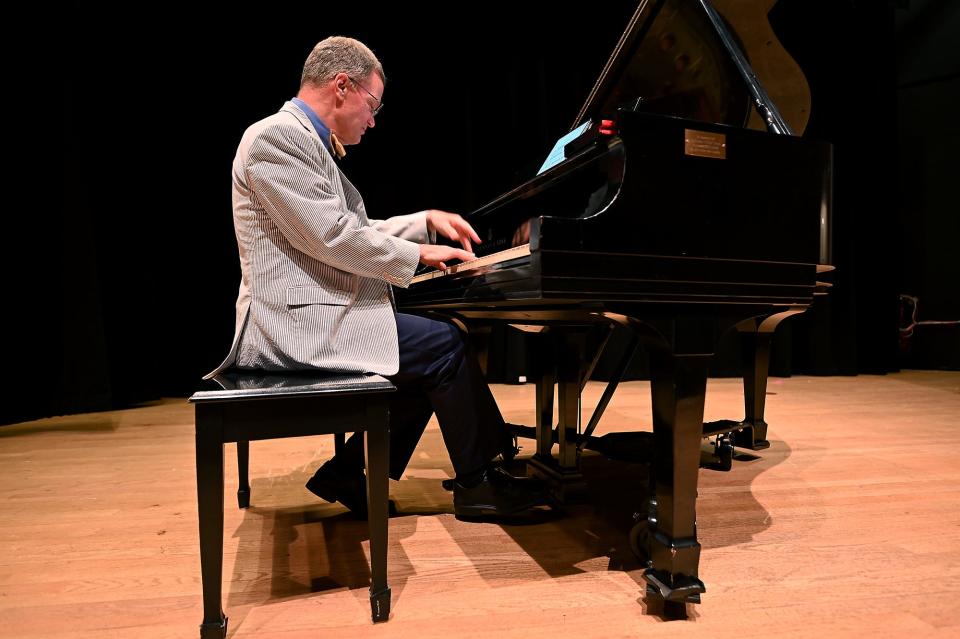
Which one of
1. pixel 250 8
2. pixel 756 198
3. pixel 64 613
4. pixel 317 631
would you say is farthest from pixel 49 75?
pixel 756 198

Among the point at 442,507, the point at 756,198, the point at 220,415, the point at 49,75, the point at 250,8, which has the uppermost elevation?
the point at 250,8

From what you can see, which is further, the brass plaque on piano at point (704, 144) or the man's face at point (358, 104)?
the man's face at point (358, 104)

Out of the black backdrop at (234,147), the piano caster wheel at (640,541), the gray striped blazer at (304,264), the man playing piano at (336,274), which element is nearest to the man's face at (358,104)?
the man playing piano at (336,274)

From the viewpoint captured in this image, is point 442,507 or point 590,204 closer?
point 590,204

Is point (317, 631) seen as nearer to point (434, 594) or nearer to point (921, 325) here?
point (434, 594)

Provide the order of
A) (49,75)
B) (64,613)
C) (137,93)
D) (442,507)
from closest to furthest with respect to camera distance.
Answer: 1. (64,613)
2. (442,507)
3. (49,75)
4. (137,93)

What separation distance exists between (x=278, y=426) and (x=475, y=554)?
686 millimetres

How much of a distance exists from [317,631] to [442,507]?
794mm

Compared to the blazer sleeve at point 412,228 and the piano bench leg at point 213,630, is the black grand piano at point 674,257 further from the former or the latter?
the piano bench leg at point 213,630

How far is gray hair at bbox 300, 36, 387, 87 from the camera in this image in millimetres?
1534

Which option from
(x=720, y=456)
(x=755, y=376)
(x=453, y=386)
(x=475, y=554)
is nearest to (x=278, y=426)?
(x=453, y=386)

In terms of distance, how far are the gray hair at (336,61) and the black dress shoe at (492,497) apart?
1.17 metres

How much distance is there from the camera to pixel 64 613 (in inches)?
49.9

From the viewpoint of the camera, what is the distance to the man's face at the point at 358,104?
156 cm
